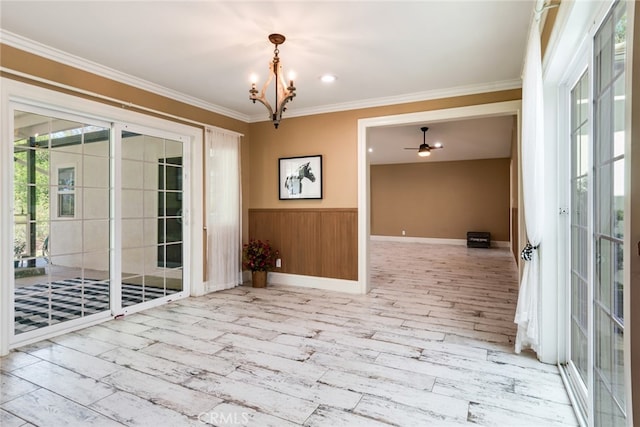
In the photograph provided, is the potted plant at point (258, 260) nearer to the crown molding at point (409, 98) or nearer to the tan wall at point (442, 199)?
the crown molding at point (409, 98)

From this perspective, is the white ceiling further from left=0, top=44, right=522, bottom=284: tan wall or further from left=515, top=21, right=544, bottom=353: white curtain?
left=515, top=21, right=544, bottom=353: white curtain

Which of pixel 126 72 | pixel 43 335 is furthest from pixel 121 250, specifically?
pixel 126 72

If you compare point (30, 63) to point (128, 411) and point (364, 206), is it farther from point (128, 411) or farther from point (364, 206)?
point (364, 206)

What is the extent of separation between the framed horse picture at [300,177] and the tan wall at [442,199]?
20.9 ft

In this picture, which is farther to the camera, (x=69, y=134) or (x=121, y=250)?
(x=121, y=250)

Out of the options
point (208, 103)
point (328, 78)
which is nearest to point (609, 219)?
point (328, 78)

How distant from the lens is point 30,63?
2.86 metres

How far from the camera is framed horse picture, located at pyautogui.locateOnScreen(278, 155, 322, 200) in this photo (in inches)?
191

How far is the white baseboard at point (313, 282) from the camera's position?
4641 mm

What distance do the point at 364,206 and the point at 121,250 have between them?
2.94 meters

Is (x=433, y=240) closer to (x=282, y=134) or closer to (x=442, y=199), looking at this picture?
(x=442, y=199)

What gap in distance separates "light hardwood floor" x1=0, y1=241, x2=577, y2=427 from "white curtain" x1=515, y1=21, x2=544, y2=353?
37 centimetres

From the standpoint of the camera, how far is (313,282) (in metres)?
4.90

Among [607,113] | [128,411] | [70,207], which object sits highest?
[607,113]
